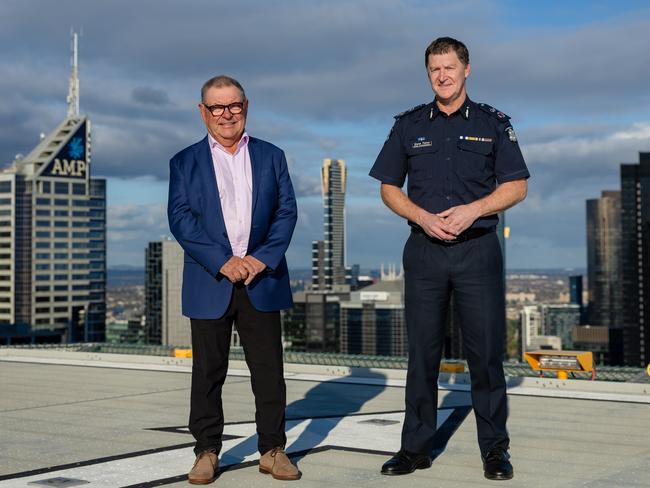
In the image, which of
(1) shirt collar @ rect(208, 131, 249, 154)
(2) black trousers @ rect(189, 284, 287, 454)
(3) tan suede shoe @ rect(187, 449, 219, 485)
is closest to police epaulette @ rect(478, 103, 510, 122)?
(1) shirt collar @ rect(208, 131, 249, 154)

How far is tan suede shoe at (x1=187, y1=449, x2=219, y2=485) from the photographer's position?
16.6 ft

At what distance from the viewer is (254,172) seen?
17.4ft

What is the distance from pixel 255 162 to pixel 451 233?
3.56ft

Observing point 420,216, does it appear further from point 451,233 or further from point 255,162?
point 255,162

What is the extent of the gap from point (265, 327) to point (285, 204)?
658 millimetres

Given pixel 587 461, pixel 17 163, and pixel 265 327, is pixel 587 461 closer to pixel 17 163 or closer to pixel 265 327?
pixel 265 327

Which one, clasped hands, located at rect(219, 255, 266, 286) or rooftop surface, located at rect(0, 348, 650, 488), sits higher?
clasped hands, located at rect(219, 255, 266, 286)

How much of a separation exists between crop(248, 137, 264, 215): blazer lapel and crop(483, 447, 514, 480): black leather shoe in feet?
5.80

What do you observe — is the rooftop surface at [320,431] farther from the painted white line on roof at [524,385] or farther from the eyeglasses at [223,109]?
A: the eyeglasses at [223,109]

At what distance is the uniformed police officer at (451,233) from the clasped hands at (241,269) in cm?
84

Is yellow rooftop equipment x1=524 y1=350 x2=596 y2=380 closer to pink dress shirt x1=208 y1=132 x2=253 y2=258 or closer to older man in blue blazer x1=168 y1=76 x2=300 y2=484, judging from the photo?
older man in blue blazer x1=168 y1=76 x2=300 y2=484

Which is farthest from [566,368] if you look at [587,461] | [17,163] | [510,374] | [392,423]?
[17,163]

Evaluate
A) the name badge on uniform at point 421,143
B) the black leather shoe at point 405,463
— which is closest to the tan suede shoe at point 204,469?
the black leather shoe at point 405,463

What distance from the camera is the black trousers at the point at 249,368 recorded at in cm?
527
